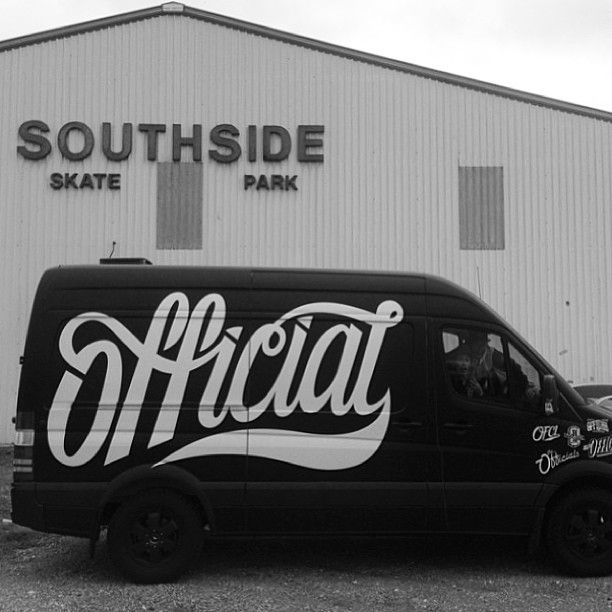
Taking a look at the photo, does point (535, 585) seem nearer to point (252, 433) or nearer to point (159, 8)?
point (252, 433)

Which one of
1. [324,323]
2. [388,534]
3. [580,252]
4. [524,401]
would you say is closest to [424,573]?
[388,534]

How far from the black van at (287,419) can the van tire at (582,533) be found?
0.04ft

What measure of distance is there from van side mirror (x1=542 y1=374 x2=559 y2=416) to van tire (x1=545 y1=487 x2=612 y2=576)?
684 millimetres

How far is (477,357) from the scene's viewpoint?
5.95 metres

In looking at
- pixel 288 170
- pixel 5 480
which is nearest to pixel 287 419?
pixel 5 480

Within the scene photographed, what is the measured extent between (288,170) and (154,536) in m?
10.5

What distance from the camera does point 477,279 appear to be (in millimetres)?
14984

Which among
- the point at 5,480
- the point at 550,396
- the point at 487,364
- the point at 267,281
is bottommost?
the point at 5,480

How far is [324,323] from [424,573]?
216 centimetres

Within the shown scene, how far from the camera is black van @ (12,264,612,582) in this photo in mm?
5676

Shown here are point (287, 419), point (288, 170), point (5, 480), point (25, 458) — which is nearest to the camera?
point (25, 458)

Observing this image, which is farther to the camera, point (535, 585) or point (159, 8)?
point (159, 8)

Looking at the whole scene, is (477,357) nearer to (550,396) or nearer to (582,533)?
(550,396)

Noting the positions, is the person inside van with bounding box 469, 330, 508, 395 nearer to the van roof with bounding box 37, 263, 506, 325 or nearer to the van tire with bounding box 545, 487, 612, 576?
the van roof with bounding box 37, 263, 506, 325
